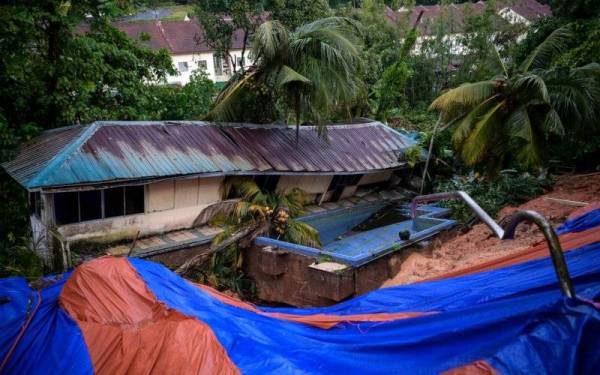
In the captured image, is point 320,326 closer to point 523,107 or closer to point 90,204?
point 90,204

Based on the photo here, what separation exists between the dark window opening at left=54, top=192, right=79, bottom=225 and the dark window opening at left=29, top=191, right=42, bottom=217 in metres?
0.39

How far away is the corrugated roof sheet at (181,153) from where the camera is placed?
10000 mm

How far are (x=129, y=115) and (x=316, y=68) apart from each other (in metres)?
5.43

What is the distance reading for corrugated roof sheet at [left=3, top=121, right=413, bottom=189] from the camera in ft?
32.8

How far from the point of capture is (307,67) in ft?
44.0

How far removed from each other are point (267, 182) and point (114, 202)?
13.6 feet

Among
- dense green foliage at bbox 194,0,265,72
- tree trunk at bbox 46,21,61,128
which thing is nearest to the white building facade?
dense green foliage at bbox 194,0,265,72

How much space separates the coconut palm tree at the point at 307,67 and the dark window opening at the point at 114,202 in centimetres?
427

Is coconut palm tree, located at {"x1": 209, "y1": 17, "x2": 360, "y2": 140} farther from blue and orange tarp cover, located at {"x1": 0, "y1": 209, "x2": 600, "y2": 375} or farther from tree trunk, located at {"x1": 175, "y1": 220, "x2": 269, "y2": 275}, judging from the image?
blue and orange tarp cover, located at {"x1": 0, "y1": 209, "x2": 600, "y2": 375}

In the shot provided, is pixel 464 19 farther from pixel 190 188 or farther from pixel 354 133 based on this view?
pixel 190 188

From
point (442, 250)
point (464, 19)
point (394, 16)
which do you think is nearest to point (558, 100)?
point (442, 250)

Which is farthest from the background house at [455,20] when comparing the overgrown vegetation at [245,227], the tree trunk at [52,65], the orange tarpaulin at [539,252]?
the orange tarpaulin at [539,252]

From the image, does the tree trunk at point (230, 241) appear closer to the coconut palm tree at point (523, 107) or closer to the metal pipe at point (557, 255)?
the coconut palm tree at point (523, 107)

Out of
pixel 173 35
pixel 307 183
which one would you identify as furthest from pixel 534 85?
pixel 173 35
